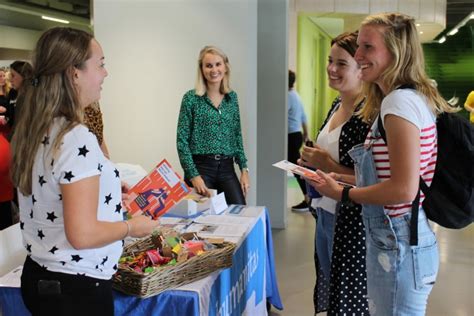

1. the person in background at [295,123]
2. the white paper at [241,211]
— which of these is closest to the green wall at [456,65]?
the person in background at [295,123]

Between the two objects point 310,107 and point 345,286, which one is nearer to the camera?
point 345,286

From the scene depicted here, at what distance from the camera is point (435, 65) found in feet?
39.9

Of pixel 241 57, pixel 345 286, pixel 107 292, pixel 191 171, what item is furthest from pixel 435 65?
pixel 107 292

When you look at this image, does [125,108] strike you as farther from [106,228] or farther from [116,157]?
[106,228]

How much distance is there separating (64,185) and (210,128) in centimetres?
197

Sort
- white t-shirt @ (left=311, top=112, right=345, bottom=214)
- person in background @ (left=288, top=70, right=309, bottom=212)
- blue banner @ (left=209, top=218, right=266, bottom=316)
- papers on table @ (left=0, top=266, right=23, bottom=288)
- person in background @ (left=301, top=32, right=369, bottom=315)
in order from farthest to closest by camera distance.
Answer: person in background @ (left=288, top=70, right=309, bottom=212), white t-shirt @ (left=311, top=112, right=345, bottom=214), person in background @ (left=301, top=32, right=369, bottom=315), blue banner @ (left=209, top=218, right=266, bottom=316), papers on table @ (left=0, top=266, right=23, bottom=288)

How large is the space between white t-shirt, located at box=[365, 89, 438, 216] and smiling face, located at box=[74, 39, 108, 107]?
2.56ft

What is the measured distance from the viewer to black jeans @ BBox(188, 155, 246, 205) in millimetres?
3186

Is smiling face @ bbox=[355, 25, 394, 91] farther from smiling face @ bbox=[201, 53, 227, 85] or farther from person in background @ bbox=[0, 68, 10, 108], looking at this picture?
smiling face @ bbox=[201, 53, 227, 85]

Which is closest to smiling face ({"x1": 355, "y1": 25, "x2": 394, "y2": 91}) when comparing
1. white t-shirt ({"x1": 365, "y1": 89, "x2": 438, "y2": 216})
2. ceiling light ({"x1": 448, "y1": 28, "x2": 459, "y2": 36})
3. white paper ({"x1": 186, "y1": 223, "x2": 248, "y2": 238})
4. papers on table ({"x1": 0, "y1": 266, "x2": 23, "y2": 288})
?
white t-shirt ({"x1": 365, "y1": 89, "x2": 438, "y2": 216})

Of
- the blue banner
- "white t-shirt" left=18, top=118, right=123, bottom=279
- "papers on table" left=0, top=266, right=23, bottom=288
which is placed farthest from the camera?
the blue banner

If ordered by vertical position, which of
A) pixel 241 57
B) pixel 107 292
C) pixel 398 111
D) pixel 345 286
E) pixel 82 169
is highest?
pixel 241 57

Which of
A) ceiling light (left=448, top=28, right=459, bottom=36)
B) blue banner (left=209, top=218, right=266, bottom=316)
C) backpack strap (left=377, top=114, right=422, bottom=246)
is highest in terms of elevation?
ceiling light (left=448, top=28, right=459, bottom=36)

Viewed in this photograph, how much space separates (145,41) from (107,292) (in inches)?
125
